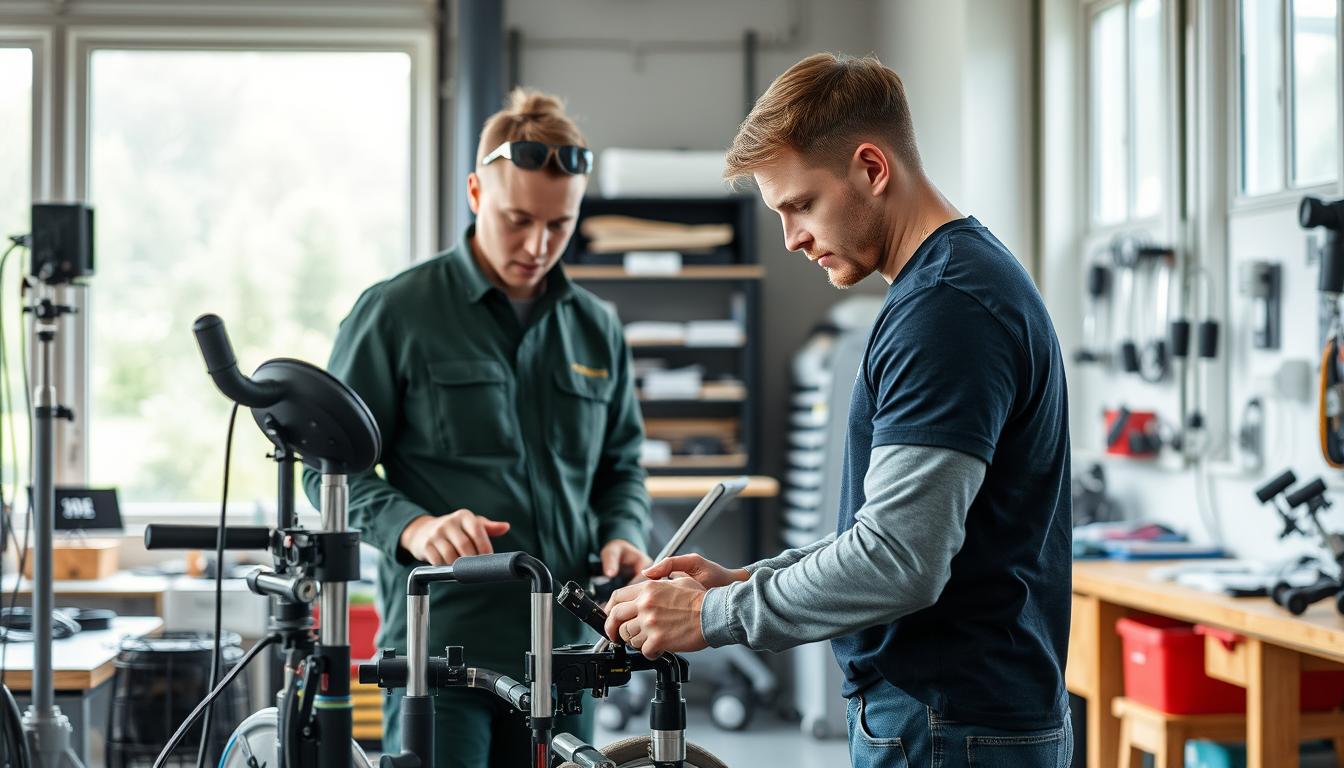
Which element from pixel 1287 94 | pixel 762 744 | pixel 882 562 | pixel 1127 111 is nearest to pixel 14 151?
pixel 762 744

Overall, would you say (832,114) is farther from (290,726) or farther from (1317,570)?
(1317,570)

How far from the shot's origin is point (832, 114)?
1364 mm

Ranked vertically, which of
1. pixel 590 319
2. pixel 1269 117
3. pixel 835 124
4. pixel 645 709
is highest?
pixel 1269 117

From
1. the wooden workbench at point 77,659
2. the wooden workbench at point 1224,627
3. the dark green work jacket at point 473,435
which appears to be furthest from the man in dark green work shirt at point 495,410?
the wooden workbench at point 1224,627

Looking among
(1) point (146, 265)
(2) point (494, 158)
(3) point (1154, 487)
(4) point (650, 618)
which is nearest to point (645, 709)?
(3) point (1154, 487)

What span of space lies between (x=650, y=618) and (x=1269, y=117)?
286cm

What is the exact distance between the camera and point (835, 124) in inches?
53.8

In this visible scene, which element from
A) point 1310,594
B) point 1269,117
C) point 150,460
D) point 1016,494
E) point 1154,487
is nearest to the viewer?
point 1016,494

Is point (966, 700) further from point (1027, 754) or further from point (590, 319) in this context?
point (590, 319)

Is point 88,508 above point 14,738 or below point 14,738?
above

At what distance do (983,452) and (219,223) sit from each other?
487 centimetres

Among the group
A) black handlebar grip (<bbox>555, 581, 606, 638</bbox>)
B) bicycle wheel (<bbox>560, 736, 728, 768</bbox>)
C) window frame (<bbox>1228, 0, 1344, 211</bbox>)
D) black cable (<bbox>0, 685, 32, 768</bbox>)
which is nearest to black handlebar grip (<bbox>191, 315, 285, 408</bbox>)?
black handlebar grip (<bbox>555, 581, 606, 638</bbox>)

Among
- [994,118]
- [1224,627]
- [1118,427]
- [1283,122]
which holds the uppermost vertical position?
[994,118]

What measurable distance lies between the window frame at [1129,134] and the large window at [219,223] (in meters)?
2.76
